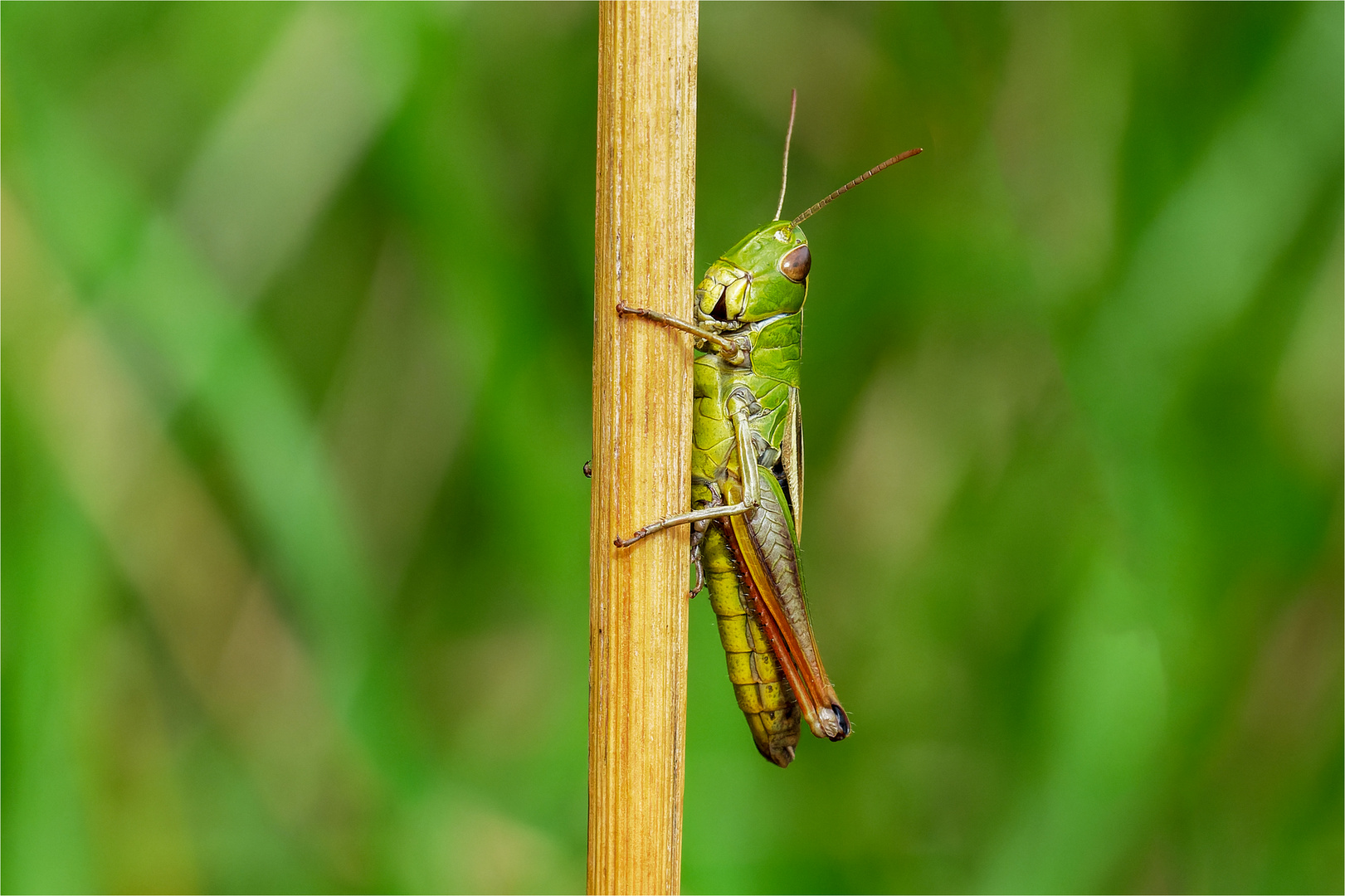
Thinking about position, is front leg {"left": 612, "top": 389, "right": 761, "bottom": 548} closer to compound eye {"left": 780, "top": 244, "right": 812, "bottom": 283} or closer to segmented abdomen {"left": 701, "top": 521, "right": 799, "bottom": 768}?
segmented abdomen {"left": 701, "top": 521, "right": 799, "bottom": 768}

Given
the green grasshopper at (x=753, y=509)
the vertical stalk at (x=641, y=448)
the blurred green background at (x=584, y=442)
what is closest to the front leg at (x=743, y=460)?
the green grasshopper at (x=753, y=509)

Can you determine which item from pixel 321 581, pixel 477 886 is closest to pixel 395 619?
pixel 321 581

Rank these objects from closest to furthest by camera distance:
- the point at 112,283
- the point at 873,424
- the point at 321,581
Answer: the point at 112,283 < the point at 321,581 < the point at 873,424

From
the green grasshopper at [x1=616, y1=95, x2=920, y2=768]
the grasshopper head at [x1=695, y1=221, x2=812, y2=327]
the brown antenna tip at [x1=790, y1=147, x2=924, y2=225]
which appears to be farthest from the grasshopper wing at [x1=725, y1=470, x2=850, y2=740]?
the brown antenna tip at [x1=790, y1=147, x2=924, y2=225]

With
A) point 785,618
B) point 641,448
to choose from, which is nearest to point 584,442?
point 785,618

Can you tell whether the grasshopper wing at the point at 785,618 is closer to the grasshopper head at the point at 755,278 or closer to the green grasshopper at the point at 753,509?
the green grasshopper at the point at 753,509

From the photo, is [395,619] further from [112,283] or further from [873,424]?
[873,424]
